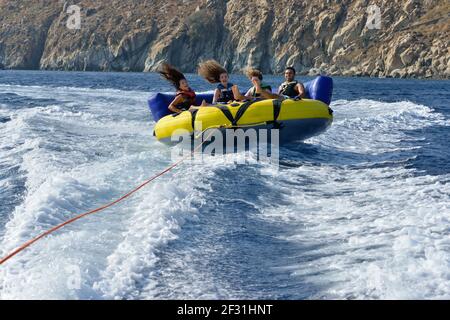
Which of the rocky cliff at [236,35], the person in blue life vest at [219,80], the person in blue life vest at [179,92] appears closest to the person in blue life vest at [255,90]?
the person in blue life vest at [219,80]

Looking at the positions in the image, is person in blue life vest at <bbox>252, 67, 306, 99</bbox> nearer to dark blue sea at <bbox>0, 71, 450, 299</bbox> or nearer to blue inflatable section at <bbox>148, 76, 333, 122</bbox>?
blue inflatable section at <bbox>148, 76, 333, 122</bbox>

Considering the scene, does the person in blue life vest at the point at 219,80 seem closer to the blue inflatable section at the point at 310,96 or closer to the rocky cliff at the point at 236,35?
the blue inflatable section at the point at 310,96

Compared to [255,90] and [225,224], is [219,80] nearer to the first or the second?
[255,90]

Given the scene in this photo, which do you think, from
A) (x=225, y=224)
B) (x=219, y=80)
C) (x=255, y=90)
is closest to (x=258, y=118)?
(x=255, y=90)

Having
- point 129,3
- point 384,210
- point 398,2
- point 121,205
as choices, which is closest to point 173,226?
point 121,205

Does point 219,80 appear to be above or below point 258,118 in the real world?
above

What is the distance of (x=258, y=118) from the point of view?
27.7 feet

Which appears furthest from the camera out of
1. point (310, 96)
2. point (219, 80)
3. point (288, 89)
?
point (310, 96)

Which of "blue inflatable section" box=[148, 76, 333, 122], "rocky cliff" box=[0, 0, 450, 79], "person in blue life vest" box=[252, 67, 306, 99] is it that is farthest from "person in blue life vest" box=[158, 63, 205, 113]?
"rocky cliff" box=[0, 0, 450, 79]

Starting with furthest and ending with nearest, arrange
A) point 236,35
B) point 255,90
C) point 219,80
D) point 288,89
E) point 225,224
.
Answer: point 236,35
point 219,80
point 288,89
point 255,90
point 225,224

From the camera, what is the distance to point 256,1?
64.2 metres

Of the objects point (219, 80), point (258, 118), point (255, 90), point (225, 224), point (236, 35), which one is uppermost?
point (236, 35)

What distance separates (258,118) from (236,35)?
55140 mm

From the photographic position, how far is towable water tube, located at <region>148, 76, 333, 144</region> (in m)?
8.45
